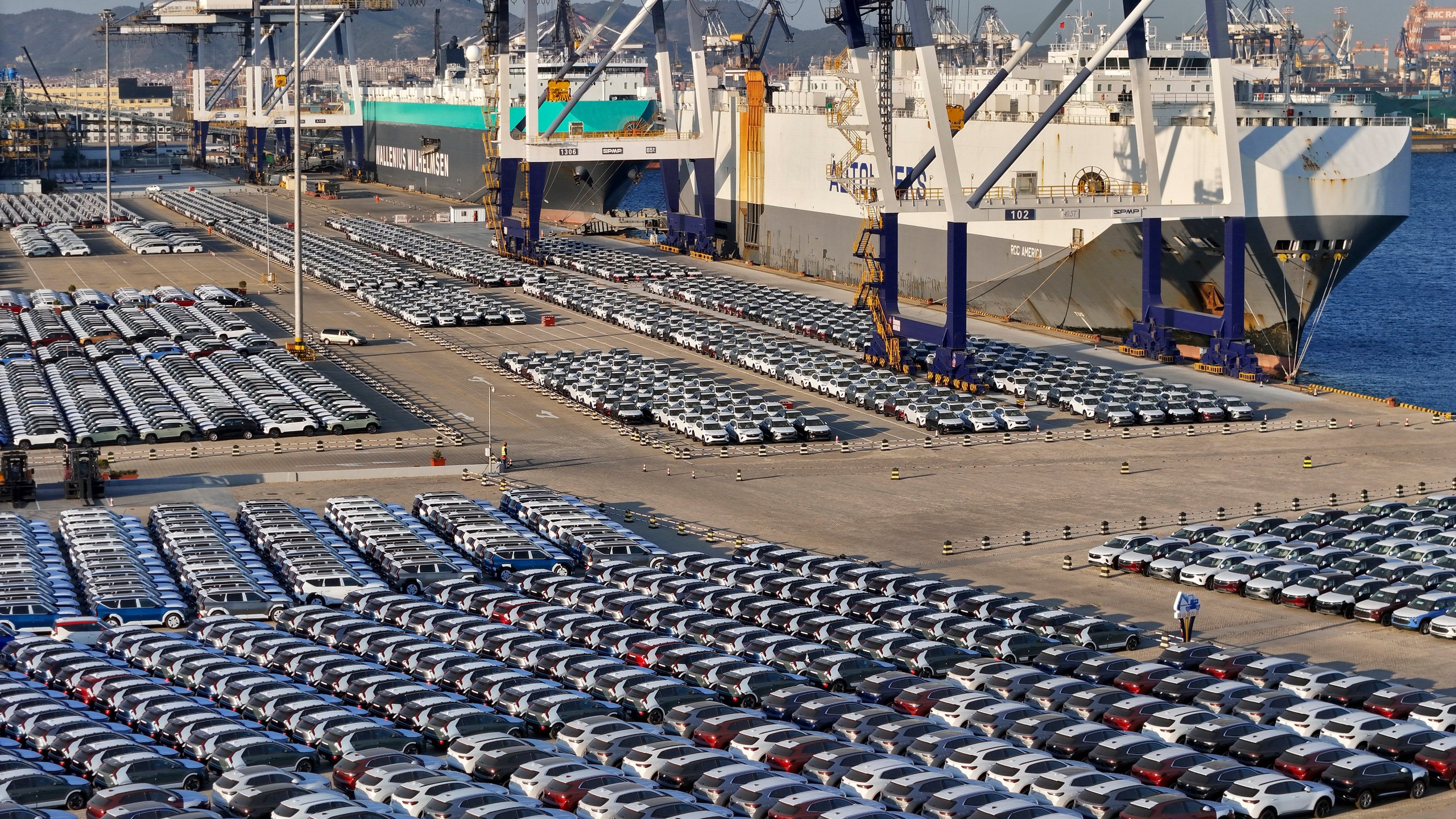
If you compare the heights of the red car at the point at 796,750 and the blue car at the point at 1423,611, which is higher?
the blue car at the point at 1423,611

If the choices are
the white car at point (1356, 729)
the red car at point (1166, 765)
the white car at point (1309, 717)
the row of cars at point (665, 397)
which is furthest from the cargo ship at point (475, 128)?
the red car at point (1166, 765)

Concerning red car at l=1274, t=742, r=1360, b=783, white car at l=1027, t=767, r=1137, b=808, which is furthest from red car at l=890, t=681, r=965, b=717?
red car at l=1274, t=742, r=1360, b=783

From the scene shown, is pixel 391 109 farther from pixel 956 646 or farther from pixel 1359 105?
pixel 956 646

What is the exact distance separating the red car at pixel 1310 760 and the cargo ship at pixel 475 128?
80.8 meters

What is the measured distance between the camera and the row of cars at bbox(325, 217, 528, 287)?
103000 mm

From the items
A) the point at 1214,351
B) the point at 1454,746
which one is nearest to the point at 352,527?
the point at 1454,746

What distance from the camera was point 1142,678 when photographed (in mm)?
35375

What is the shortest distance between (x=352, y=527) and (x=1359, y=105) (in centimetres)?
4885

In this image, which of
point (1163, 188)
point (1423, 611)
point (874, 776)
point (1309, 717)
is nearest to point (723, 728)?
point (874, 776)

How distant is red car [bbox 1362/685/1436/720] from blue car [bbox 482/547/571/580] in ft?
66.0

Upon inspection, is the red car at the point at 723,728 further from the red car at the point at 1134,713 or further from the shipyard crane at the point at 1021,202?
the shipyard crane at the point at 1021,202

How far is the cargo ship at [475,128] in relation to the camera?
140375 mm

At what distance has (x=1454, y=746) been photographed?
3120cm

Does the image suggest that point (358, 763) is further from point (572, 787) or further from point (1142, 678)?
point (1142, 678)
